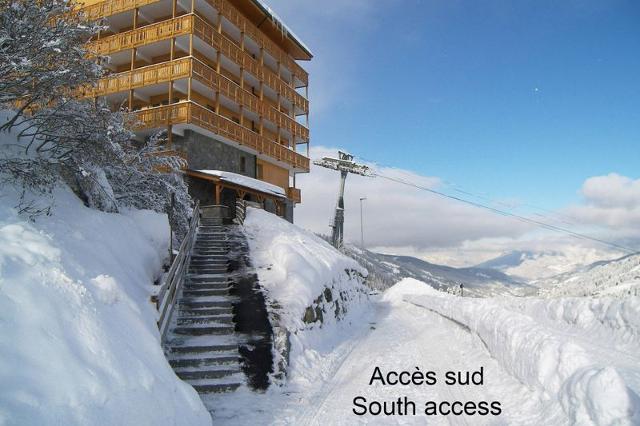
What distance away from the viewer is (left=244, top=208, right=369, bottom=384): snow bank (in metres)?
10.3

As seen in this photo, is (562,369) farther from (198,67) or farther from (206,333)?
(198,67)

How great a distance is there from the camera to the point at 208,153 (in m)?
26.1

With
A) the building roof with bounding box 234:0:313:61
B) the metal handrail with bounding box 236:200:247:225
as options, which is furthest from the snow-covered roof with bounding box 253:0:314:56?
the metal handrail with bounding box 236:200:247:225

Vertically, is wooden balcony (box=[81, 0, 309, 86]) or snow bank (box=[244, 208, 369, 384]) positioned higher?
wooden balcony (box=[81, 0, 309, 86])

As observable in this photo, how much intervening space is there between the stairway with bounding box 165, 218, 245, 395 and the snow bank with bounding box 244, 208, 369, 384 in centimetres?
111

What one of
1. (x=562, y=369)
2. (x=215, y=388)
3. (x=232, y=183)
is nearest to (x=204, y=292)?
(x=215, y=388)

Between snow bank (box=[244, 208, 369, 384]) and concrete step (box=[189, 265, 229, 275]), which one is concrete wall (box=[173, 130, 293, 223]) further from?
concrete step (box=[189, 265, 229, 275])

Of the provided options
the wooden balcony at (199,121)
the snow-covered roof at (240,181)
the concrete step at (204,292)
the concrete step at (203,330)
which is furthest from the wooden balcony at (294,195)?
the concrete step at (203,330)

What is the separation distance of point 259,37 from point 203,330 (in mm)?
26580

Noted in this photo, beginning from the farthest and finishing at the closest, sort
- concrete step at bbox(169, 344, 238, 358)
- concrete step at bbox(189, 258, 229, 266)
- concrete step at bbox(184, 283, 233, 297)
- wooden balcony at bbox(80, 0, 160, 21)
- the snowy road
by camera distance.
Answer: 1. wooden balcony at bbox(80, 0, 160, 21)
2. concrete step at bbox(189, 258, 229, 266)
3. concrete step at bbox(184, 283, 233, 297)
4. concrete step at bbox(169, 344, 238, 358)
5. the snowy road

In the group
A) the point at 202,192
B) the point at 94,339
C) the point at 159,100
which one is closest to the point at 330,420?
the point at 94,339

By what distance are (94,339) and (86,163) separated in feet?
21.1

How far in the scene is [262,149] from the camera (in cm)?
3052

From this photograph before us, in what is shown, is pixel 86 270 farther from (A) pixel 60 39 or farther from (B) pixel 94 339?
(A) pixel 60 39
